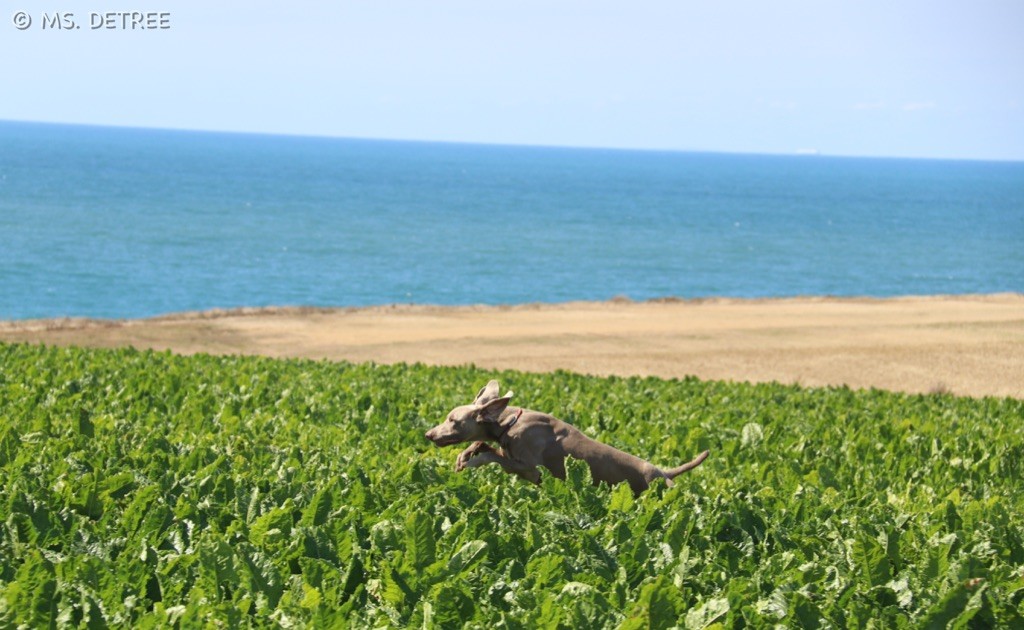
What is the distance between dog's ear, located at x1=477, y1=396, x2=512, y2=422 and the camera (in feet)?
25.8

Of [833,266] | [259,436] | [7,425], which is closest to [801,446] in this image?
[259,436]

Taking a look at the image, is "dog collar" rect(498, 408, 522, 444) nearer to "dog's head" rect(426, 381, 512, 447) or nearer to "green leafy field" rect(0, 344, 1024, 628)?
"dog's head" rect(426, 381, 512, 447)

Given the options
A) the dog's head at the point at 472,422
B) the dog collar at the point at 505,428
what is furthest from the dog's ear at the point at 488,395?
the dog collar at the point at 505,428

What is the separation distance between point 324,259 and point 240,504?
85965 mm

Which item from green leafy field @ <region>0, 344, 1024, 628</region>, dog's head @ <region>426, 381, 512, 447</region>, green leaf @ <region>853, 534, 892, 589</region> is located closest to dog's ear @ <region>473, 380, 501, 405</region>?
dog's head @ <region>426, 381, 512, 447</region>

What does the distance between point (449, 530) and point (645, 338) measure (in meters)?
30.7

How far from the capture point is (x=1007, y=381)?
28969mm

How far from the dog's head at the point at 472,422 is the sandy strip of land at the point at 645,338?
783 inches

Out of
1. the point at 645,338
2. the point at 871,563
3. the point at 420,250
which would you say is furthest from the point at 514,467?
the point at 420,250

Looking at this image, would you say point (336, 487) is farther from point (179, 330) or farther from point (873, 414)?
point (179, 330)

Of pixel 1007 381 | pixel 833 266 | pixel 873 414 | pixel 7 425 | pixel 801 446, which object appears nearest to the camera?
pixel 7 425

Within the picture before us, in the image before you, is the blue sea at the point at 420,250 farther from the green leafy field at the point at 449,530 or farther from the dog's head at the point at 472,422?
the dog's head at the point at 472,422

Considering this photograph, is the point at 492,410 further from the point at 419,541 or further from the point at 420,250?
the point at 420,250

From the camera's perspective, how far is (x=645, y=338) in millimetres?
36406
